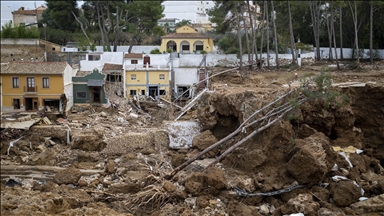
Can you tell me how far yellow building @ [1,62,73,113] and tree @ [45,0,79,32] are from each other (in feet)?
2.55

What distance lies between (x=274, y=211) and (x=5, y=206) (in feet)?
16.1

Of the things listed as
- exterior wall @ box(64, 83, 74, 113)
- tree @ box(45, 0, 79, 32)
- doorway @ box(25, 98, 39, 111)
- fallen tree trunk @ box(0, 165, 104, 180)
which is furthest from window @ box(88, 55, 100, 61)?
doorway @ box(25, 98, 39, 111)

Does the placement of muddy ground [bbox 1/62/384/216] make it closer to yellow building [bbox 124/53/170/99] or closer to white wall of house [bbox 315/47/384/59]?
white wall of house [bbox 315/47/384/59]

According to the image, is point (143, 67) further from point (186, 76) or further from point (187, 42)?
point (187, 42)

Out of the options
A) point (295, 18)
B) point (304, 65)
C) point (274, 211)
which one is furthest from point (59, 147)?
point (295, 18)

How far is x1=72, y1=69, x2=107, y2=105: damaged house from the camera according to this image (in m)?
10.8

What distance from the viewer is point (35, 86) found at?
25.8ft

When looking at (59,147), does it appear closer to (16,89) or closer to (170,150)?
(170,150)

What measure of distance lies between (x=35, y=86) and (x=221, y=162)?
4158mm

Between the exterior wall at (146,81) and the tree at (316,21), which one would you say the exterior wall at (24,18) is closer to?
the exterior wall at (146,81)

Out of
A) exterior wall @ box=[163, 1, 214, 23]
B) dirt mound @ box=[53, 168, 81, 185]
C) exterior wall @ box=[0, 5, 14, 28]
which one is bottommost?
dirt mound @ box=[53, 168, 81, 185]

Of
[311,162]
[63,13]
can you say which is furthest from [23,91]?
[311,162]

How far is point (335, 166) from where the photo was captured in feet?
30.8

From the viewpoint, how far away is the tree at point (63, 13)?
8.68m
